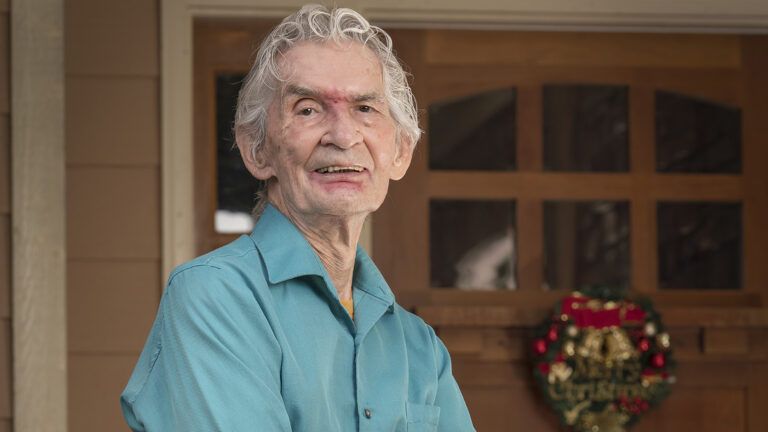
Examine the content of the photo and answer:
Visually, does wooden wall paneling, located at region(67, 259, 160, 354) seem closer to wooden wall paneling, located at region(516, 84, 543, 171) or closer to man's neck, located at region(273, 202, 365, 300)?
wooden wall paneling, located at region(516, 84, 543, 171)

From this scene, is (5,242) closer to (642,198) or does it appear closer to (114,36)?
(114,36)

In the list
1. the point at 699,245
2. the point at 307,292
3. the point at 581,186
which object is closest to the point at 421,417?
the point at 307,292

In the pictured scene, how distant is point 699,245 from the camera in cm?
391

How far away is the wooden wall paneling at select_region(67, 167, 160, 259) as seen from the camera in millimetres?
3561

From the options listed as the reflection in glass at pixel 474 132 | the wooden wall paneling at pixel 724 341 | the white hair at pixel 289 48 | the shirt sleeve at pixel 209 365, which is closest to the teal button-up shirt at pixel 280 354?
the shirt sleeve at pixel 209 365

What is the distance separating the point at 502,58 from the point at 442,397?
227 centimetres

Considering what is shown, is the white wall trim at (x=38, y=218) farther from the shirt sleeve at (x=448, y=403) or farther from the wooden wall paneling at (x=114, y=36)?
the shirt sleeve at (x=448, y=403)

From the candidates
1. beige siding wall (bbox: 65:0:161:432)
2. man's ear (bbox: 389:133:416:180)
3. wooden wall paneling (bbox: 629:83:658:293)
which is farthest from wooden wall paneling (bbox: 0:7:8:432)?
man's ear (bbox: 389:133:416:180)

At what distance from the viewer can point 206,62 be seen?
12.2ft

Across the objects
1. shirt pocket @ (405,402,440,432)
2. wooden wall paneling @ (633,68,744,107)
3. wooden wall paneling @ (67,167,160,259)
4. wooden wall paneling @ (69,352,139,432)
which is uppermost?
wooden wall paneling @ (633,68,744,107)

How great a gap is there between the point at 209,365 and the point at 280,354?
0.10 meters

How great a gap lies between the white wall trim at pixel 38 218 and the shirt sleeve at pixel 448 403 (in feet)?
6.67

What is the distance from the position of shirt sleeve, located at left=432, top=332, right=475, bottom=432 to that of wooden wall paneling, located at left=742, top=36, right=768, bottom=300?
2.40m

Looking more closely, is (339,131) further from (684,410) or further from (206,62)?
(684,410)
